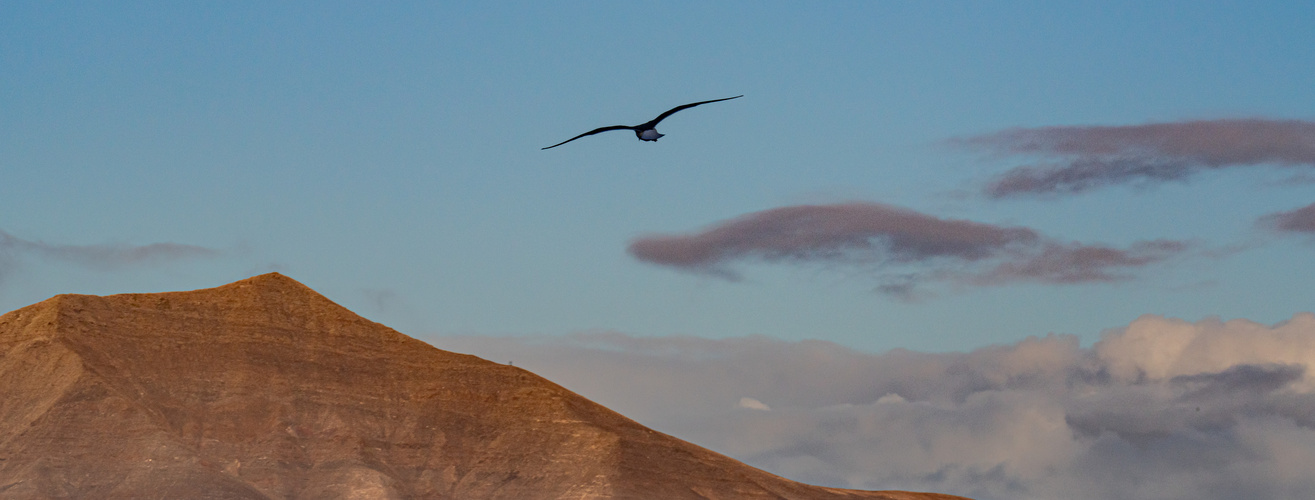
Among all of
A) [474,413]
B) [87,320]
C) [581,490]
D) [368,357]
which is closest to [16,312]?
[87,320]

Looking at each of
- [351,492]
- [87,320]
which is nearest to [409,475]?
[351,492]

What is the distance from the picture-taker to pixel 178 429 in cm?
9469

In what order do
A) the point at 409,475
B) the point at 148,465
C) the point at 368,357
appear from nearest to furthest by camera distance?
the point at 148,465
the point at 409,475
the point at 368,357

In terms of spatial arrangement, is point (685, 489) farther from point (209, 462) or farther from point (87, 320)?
point (87, 320)

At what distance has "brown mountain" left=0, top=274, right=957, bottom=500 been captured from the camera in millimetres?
90938

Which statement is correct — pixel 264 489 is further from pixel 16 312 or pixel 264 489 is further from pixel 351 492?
pixel 16 312

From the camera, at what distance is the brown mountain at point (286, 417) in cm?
9094

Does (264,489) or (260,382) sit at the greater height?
(260,382)

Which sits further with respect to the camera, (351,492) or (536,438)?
(536,438)

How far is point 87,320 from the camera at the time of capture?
10056 cm

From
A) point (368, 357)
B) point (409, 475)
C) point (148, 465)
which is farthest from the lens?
point (368, 357)

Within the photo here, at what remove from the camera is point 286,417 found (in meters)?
98.1

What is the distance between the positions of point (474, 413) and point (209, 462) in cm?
1812

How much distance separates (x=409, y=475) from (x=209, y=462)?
12.3 m
